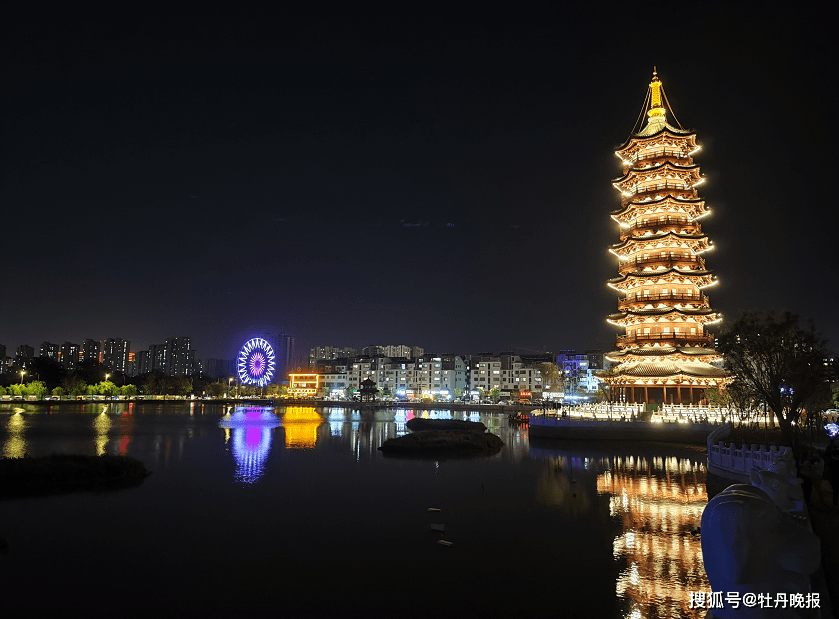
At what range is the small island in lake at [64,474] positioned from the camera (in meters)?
25.0

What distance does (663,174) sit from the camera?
2440 inches

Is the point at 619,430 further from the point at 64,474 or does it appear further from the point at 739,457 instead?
the point at 64,474

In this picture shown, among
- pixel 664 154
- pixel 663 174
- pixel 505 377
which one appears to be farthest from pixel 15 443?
pixel 505 377

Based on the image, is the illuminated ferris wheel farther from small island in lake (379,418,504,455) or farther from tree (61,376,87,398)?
small island in lake (379,418,504,455)

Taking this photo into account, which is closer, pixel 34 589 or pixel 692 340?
pixel 34 589

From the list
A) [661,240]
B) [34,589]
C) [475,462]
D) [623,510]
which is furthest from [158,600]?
[661,240]

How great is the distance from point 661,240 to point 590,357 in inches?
5121

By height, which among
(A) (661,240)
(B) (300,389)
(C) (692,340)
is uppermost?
(A) (661,240)

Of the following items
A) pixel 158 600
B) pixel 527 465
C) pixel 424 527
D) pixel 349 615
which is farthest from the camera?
pixel 527 465

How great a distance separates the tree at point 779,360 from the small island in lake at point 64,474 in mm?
34224

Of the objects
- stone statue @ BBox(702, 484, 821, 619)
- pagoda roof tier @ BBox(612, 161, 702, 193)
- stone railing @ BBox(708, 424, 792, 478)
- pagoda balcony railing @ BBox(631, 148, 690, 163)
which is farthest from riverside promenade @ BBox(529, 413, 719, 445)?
stone statue @ BBox(702, 484, 821, 619)

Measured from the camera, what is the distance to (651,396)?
57125mm

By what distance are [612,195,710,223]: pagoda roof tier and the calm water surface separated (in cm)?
3617

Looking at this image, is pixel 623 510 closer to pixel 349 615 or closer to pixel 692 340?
pixel 349 615
